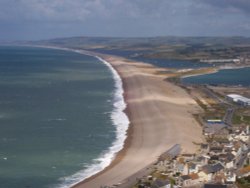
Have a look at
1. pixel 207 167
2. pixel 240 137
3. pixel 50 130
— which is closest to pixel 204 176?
pixel 207 167

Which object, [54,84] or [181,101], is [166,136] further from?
[54,84]

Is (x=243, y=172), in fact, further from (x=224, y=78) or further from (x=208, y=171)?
(x=224, y=78)

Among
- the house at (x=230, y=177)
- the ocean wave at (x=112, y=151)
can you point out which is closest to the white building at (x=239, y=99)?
the ocean wave at (x=112, y=151)

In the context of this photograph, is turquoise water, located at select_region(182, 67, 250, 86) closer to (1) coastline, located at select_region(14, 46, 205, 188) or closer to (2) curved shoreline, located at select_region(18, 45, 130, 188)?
(1) coastline, located at select_region(14, 46, 205, 188)

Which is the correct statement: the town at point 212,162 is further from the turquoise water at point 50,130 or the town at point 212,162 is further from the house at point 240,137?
the turquoise water at point 50,130

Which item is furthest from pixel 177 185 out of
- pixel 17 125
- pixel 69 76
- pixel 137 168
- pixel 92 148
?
pixel 69 76

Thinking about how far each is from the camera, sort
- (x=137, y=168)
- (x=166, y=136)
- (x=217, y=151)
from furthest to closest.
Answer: (x=166, y=136) → (x=217, y=151) → (x=137, y=168)
